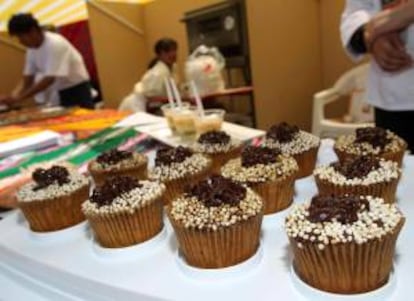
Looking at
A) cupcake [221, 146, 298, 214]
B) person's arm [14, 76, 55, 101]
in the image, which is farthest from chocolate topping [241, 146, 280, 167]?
person's arm [14, 76, 55, 101]

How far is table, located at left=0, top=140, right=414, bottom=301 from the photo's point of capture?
0.61 meters

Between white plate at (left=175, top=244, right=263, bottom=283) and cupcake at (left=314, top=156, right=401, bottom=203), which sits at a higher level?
cupcake at (left=314, top=156, right=401, bottom=203)

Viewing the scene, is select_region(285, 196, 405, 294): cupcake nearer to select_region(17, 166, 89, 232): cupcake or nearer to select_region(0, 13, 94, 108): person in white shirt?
select_region(17, 166, 89, 232): cupcake

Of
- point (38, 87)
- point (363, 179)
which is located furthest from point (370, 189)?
point (38, 87)

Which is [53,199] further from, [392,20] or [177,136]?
[392,20]

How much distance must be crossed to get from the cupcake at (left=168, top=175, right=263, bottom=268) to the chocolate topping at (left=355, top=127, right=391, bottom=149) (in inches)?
14.1

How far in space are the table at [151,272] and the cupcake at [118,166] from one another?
224mm

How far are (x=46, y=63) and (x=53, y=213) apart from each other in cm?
256

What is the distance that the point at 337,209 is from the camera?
605 mm

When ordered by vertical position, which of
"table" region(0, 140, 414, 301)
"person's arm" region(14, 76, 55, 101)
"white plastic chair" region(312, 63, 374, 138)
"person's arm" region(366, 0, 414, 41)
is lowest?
"white plastic chair" region(312, 63, 374, 138)

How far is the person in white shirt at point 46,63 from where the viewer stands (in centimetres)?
315

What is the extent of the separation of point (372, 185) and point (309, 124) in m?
3.40

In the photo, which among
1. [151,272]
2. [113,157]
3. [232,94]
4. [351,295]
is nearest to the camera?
[351,295]

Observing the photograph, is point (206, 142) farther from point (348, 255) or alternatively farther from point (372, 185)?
point (348, 255)
